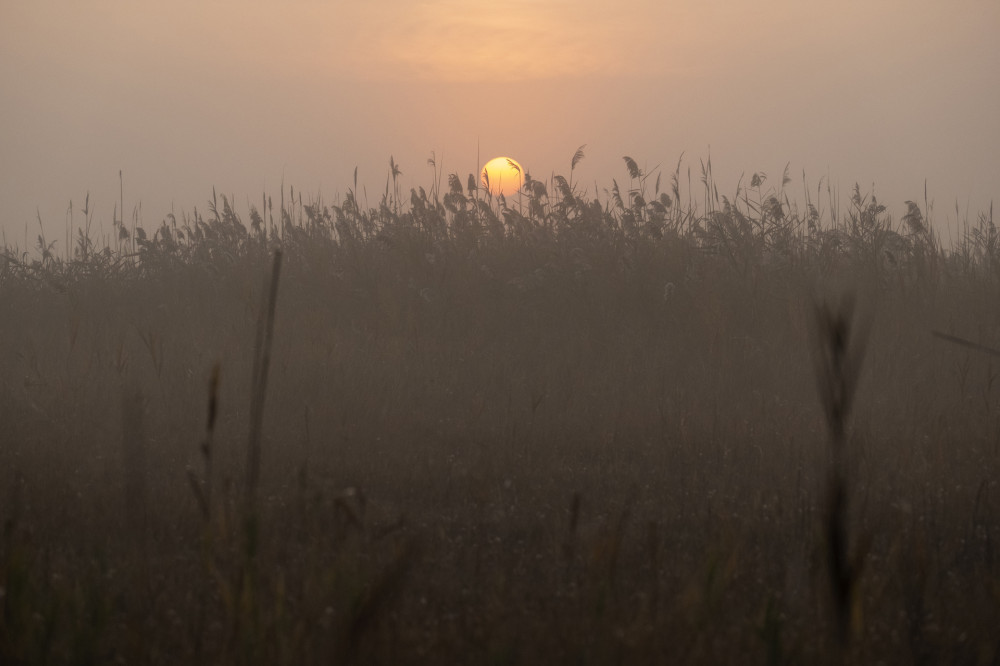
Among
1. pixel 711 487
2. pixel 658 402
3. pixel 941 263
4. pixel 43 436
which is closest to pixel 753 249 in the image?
pixel 941 263

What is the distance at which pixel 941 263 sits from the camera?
752 centimetres

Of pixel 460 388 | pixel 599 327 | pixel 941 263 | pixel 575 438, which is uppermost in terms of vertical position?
pixel 941 263

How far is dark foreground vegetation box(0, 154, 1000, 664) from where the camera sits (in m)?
2.21

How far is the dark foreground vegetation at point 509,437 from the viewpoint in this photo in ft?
7.23

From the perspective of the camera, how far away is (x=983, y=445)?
4453 mm

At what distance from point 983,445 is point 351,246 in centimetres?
496

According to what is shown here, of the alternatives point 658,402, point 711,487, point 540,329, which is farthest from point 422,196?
point 711,487

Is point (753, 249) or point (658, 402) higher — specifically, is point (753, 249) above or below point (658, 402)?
above

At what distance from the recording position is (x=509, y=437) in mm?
4543

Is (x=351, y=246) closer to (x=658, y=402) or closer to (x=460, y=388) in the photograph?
(x=460, y=388)

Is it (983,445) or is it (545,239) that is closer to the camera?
(983,445)

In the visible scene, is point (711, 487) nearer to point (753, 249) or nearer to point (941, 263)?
point (753, 249)

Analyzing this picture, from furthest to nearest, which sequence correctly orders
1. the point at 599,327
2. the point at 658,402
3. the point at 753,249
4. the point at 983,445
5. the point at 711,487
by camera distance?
the point at 753,249
the point at 599,327
the point at 658,402
the point at 983,445
the point at 711,487

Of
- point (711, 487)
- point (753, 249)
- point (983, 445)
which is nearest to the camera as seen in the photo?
point (711, 487)
